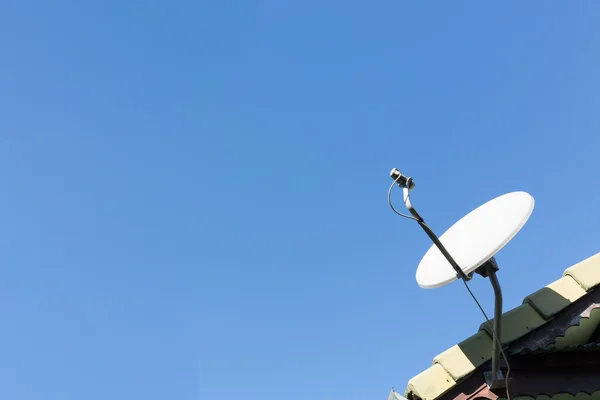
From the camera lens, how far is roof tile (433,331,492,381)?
3701 mm

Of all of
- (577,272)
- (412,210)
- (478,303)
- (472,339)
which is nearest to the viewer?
(412,210)

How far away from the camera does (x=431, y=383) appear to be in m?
3.65

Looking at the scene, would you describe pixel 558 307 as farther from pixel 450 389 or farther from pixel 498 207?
pixel 450 389

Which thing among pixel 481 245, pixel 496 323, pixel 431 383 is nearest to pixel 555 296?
pixel 496 323

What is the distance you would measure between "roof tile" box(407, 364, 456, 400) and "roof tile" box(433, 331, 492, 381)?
5cm

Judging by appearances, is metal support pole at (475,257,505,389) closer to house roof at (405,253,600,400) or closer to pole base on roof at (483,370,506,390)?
pole base on roof at (483,370,506,390)

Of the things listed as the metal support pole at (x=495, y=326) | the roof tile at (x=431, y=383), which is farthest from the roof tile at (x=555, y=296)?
the roof tile at (x=431, y=383)

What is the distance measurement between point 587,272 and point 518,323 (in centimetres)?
85

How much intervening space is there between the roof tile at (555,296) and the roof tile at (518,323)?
6 centimetres

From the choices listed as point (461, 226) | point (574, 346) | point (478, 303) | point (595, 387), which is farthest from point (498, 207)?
point (595, 387)

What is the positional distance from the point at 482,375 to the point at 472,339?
27cm

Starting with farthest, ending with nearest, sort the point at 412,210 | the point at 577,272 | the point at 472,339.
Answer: the point at 577,272, the point at 472,339, the point at 412,210

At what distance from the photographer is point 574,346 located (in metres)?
3.78

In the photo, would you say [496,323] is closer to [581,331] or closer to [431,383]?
[431,383]
